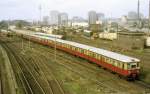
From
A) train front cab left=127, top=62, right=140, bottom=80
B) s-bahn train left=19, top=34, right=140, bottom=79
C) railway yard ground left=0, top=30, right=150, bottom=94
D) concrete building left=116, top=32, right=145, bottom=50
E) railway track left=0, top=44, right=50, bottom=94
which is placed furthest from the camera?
concrete building left=116, top=32, right=145, bottom=50

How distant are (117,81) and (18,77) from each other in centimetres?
1313

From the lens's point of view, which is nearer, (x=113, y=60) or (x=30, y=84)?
(x=30, y=84)

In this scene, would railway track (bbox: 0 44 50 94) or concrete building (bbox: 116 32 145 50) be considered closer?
railway track (bbox: 0 44 50 94)

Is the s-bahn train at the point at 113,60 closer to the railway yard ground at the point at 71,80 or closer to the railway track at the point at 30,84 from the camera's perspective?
the railway yard ground at the point at 71,80

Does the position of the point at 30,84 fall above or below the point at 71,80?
below

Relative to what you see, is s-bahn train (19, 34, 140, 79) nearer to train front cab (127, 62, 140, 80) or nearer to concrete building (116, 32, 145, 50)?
train front cab (127, 62, 140, 80)

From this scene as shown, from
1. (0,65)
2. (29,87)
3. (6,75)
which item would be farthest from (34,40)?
(29,87)

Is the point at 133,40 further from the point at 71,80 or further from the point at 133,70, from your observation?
the point at 71,80

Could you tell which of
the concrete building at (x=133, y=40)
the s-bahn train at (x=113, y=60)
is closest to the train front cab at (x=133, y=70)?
the s-bahn train at (x=113, y=60)

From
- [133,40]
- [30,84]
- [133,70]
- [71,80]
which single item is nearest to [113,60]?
[133,70]

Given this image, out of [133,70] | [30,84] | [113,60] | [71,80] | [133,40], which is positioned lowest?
[30,84]

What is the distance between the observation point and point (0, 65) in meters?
43.5

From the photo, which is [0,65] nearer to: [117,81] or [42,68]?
[42,68]

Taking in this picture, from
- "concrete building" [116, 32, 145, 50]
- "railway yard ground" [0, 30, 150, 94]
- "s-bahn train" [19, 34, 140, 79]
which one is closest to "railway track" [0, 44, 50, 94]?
"railway yard ground" [0, 30, 150, 94]
